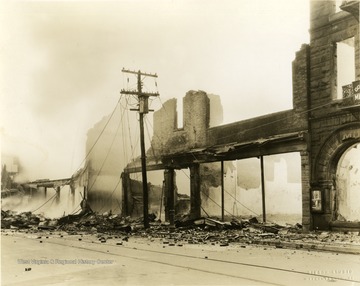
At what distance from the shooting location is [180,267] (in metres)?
9.07

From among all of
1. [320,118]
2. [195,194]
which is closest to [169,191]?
[195,194]

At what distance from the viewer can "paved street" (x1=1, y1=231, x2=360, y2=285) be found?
25.0ft

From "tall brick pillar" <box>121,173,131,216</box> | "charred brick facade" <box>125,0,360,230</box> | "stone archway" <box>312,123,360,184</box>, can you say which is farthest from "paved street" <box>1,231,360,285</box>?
"tall brick pillar" <box>121,173,131,216</box>

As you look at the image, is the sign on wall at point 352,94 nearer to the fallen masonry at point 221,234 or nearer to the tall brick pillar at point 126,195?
the fallen masonry at point 221,234

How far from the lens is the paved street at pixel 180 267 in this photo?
25.0ft

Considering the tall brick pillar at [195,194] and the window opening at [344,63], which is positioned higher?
the window opening at [344,63]

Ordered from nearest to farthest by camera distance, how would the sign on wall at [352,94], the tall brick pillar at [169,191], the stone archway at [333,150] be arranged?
the sign on wall at [352,94] < the stone archway at [333,150] < the tall brick pillar at [169,191]

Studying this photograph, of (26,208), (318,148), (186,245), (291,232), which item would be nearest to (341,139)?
(318,148)

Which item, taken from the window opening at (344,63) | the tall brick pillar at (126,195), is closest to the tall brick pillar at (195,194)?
the tall brick pillar at (126,195)

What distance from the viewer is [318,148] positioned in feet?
58.2

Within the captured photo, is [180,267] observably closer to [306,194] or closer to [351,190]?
[306,194]

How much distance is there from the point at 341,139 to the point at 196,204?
402 inches

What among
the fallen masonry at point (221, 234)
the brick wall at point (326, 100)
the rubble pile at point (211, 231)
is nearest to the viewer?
the fallen masonry at point (221, 234)

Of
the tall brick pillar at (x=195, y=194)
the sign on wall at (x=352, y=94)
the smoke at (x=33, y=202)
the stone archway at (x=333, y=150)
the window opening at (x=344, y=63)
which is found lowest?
the smoke at (x=33, y=202)
